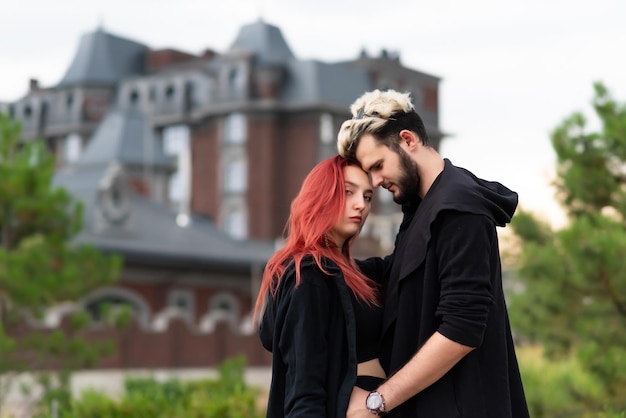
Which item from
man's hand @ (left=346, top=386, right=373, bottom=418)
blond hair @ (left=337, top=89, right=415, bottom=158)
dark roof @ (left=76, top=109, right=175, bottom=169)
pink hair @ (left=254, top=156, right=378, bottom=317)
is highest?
dark roof @ (left=76, top=109, right=175, bottom=169)

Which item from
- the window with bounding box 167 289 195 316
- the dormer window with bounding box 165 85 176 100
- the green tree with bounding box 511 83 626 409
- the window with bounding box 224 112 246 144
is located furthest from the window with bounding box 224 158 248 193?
the green tree with bounding box 511 83 626 409

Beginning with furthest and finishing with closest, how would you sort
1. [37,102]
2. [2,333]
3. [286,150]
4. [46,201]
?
[37,102], [286,150], [46,201], [2,333]

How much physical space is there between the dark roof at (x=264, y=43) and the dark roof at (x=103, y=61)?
347 inches

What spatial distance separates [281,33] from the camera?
56.3 metres

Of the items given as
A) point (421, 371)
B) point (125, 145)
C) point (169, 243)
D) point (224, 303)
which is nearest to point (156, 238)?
point (169, 243)

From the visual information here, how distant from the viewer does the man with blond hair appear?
3293mm

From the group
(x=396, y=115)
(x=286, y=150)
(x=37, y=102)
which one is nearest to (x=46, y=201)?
(x=396, y=115)

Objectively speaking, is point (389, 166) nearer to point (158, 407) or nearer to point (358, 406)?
point (358, 406)

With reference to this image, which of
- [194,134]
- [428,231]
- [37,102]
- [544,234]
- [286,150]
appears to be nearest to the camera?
[428,231]

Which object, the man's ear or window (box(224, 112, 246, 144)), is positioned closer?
the man's ear

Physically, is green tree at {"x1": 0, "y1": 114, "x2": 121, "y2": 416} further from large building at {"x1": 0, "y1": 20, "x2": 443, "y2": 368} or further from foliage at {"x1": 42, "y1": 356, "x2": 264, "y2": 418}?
large building at {"x1": 0, "y1": 20, "x2": 443, "y2": 368}

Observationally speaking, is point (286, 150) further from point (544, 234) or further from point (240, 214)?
point (544, 234)

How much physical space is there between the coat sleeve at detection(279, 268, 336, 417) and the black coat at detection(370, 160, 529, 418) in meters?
0.22

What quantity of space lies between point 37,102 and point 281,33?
1597 cm
